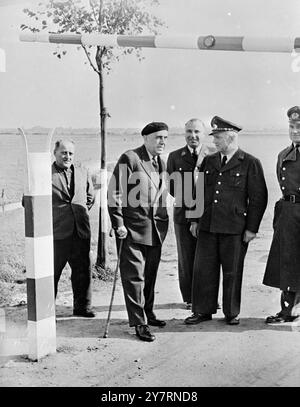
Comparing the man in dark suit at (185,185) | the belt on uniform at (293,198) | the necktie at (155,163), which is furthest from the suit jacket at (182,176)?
the belt on uniform at (293,198)

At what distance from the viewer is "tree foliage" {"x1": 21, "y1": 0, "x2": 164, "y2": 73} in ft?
10.6

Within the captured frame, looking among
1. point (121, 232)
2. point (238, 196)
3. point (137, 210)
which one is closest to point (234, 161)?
point (238, 196)

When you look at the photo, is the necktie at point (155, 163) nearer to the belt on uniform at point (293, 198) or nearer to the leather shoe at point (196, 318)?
the belt on uniform at point (293, 198)

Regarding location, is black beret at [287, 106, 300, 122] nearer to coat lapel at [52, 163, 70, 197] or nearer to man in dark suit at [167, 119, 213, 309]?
man in dark suit at [167, 119, 213, 309]

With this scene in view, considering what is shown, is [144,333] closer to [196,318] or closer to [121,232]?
[196,318]

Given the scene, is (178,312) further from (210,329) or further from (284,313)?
(284,313)

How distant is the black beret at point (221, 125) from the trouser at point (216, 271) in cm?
65

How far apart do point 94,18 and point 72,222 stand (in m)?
1.26

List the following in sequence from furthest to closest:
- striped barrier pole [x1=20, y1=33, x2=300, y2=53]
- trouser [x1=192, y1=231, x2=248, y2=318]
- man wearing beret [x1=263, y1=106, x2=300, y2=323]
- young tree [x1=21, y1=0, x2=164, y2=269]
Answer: trouser [x1=192, y1=231, x2=248, y2=318] → man wearing beret [x1=263, y1=106, x2=300, y2=323] → young tree [x1=21, y1=0, x2=164, y2=269] → striped barrier pole [x1=20, y1=33, x2=300, y2=53]

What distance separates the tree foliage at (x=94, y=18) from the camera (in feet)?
10.6

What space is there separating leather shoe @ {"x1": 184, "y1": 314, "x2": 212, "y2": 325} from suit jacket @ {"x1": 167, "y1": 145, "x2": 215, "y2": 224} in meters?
0.63

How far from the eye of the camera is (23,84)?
3301 mm

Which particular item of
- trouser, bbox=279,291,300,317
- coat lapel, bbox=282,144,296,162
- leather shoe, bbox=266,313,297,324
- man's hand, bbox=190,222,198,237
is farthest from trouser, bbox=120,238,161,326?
coat lapel, bbox=282,144,296,162

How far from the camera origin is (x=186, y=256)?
403cm
